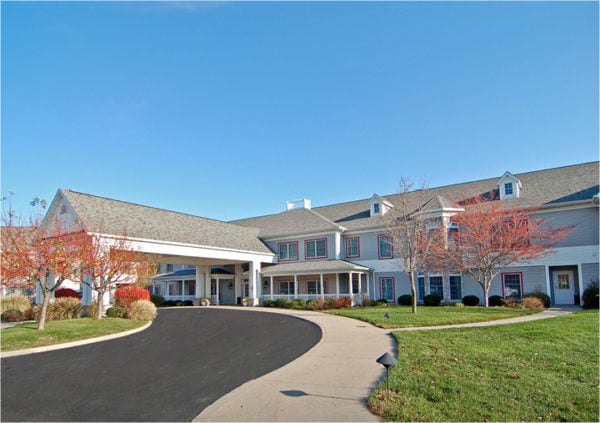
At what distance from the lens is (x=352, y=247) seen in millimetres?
33531

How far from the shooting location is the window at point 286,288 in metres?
35.3

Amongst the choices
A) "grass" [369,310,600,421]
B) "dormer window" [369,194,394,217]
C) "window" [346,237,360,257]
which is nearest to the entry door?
"dormer window" [369,194,394,217]

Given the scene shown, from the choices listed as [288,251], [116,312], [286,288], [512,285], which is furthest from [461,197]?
[116,312]

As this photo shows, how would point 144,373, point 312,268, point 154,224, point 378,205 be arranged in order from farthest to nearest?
point 378,205, point 312,268, point 154,224, point 144,373

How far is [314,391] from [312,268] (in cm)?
2357

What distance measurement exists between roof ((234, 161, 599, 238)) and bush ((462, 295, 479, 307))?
582cm

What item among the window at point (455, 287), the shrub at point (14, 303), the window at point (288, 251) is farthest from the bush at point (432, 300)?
the shrub at point (14, 303)

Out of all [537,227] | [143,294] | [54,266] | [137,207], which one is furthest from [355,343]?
[137,207]

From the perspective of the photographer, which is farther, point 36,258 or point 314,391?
point 36,258

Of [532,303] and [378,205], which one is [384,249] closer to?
[378,205]

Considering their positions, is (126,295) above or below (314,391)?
above

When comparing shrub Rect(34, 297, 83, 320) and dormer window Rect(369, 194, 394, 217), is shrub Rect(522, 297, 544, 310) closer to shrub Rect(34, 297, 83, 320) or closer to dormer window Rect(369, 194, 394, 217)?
dormer window Rect(369, 194, 394, 217)

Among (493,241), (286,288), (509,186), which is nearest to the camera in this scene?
(493,241)

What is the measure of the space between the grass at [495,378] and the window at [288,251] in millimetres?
22549
